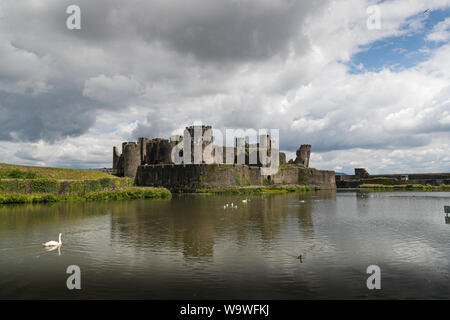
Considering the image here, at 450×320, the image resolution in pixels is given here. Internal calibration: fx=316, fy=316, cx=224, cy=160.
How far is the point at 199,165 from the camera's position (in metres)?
53.6

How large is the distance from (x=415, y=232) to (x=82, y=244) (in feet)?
48.1

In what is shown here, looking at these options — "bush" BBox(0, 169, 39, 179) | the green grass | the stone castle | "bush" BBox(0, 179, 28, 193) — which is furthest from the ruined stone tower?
"bush" BBox(0, 179, 28, 193)

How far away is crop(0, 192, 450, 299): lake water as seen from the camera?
7.35 metres

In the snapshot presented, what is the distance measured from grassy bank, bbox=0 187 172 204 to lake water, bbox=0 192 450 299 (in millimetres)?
15979

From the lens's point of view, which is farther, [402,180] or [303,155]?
[303,155]

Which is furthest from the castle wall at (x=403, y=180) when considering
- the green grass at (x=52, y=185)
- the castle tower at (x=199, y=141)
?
the green grass at (x=52, y=185)

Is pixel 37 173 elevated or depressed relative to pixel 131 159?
depressed

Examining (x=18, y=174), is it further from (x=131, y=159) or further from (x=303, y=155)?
(x=303, y=155)

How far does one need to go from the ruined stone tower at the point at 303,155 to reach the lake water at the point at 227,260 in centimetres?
6635

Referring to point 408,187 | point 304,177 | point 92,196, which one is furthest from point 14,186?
point 408,187

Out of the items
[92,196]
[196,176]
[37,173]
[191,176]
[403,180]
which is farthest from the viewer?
[403,180]

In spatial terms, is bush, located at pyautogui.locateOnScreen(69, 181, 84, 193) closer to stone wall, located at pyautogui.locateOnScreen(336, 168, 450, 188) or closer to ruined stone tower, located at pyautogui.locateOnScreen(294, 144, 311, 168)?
ruined stone tower, located at pyautogui.locateOnScreen(294, 144, 311, 168)

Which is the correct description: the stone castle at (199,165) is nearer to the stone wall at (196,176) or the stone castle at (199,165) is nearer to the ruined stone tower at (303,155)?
the stone wall at (196,176)

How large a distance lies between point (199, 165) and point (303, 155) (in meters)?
38.7
